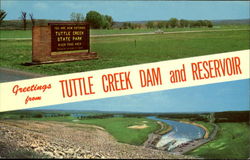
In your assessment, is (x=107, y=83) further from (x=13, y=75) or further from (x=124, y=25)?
(x=13, y=75)

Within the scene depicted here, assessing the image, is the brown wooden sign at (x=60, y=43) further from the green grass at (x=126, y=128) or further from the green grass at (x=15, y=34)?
the green grass at (x=126, y=128)

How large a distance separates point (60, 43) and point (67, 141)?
255cm

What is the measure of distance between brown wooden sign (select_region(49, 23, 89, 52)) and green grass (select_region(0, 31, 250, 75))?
0.35m

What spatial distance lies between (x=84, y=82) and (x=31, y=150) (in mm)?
2193

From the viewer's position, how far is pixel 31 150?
35.0 feet

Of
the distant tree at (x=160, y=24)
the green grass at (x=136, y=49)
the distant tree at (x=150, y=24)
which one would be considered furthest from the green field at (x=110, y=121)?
the distant tree at (x=160, y=24)

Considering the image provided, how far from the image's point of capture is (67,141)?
11.2 m

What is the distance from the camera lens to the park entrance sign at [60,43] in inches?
460

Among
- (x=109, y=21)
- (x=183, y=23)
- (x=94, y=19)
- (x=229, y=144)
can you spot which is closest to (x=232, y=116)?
(x=229, y=144)

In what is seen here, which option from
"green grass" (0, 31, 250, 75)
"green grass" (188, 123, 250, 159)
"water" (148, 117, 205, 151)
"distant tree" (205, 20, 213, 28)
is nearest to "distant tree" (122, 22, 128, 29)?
"green grass" (0, 31, 250, 75)

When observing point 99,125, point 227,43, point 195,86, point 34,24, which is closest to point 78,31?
point 34,24

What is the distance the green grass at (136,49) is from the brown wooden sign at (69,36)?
1.14 ft

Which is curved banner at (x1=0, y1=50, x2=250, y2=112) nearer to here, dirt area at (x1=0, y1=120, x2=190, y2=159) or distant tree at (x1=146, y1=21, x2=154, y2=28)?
dirt area at (x1=0, y1=120, x2=190, y2=159)

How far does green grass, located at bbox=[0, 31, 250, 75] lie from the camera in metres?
11.8
